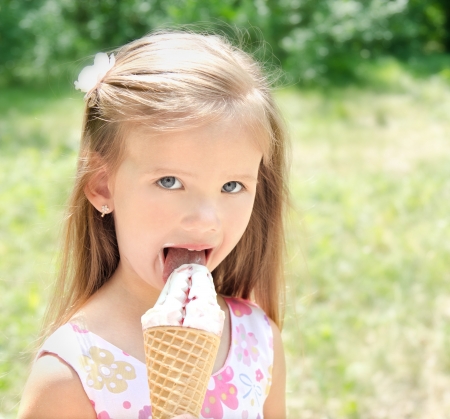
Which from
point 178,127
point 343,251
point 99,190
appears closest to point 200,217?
point 178,127

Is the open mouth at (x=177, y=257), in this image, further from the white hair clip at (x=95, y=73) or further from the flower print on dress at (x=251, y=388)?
the white hair clip at (x=95, y=73)

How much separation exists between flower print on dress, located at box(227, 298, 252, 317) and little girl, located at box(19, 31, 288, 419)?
16 millimetres

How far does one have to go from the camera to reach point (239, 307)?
87.0 inches

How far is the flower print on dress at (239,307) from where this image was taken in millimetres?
2178

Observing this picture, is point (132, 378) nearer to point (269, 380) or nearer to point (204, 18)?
point (269, 380)

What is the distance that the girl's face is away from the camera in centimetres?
173

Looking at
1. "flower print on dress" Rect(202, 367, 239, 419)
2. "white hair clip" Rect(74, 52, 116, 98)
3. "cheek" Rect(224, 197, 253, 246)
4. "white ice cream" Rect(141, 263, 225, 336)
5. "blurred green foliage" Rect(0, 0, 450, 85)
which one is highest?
"blurred green foliage" Rect(0, 0, 450, 85)

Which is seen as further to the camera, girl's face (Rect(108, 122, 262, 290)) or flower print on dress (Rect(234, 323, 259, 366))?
flower print on dress (Rect(234, 323, 259, 366))

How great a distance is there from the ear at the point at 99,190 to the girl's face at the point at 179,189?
0.09 m

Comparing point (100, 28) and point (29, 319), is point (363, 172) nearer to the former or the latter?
point (29, 319)

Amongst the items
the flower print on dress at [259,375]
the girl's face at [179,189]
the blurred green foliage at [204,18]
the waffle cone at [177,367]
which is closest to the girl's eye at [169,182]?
the girl's face at [179,189]

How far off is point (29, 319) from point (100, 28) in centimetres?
584

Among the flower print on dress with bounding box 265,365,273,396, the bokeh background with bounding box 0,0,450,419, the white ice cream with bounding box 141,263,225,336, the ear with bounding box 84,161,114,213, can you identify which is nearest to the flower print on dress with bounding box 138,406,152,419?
the white ice cream with bounding box 141,263,225,336

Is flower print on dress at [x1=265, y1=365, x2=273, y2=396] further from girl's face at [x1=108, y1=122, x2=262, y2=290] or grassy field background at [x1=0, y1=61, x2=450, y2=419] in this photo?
girl's face at [x1=108, y1=122, x2=262, y2=290]
